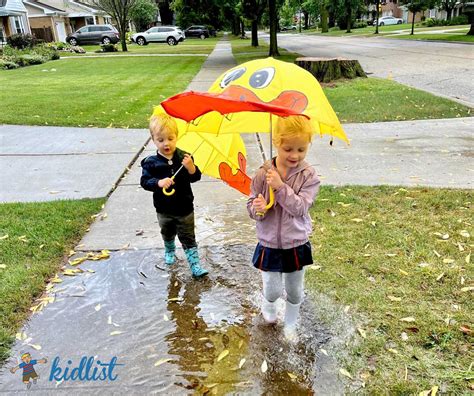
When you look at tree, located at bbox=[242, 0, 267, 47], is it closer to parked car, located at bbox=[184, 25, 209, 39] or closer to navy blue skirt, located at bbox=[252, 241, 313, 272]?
parked car, located at bbox=[184, 25, 209, 39]

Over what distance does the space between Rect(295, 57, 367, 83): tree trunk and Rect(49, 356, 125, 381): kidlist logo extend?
35.4 ft

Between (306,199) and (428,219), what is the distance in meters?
2.30

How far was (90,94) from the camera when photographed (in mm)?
12109

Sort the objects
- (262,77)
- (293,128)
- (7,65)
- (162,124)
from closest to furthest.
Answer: (293,128), (262,77), (162,124), (7,65)

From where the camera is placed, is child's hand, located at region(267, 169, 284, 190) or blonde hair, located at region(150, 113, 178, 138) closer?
child's hand, located at region(267, 169, 284, 190)

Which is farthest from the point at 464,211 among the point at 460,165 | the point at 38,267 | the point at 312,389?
the point at 38,267

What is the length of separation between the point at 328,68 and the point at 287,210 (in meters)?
10.9

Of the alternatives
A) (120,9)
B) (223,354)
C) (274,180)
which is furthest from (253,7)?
(223,354)

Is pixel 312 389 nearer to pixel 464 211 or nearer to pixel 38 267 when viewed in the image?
pixel 38 267

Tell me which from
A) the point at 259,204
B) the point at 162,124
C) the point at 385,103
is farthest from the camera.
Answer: the point at 385,103

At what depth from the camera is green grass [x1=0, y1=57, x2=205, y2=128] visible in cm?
902

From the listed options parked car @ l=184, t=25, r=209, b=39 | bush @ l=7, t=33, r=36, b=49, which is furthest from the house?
parked car @ l=184, t=25, r=209, b=39

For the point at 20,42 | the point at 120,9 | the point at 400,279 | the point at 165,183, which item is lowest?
the point at 400,279

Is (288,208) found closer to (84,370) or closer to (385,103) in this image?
(84,370)
